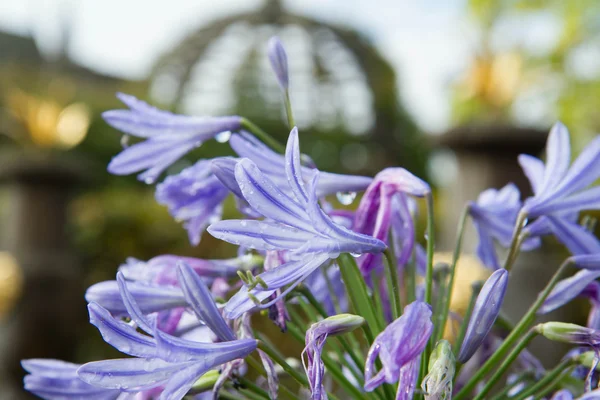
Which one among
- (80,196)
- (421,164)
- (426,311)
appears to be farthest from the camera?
(421,164)

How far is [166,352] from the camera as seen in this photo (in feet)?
1.75

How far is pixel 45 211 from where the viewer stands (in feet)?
18.9

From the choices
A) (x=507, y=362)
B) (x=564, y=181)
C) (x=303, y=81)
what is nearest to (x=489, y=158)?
(x=564, y=181)

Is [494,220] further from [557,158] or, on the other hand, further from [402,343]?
[402,343]

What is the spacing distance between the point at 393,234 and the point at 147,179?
1.04 ft

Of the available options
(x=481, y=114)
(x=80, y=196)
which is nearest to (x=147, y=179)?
(x=481, y=114)

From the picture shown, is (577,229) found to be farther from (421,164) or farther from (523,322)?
(421,164)

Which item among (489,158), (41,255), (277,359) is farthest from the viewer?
(41,255)

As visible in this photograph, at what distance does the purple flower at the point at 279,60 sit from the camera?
0.82 m

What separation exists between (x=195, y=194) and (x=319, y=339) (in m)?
0.32

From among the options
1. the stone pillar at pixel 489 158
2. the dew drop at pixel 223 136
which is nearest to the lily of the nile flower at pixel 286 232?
the dew drop at pixel 223 136

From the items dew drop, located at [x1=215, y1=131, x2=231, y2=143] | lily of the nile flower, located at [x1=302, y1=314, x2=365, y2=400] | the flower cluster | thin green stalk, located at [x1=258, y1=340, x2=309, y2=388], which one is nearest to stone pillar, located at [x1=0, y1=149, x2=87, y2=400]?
the flower cluster

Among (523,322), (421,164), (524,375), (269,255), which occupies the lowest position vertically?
(421,164)

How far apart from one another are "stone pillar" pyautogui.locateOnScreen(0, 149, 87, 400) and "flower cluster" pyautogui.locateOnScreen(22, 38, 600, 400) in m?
5.06
